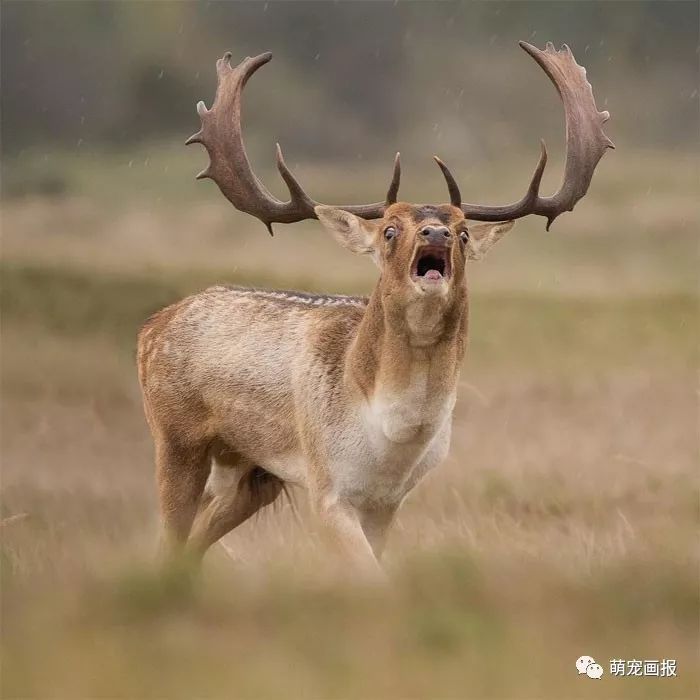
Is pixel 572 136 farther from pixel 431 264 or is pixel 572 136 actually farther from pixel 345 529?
pixel 345 529

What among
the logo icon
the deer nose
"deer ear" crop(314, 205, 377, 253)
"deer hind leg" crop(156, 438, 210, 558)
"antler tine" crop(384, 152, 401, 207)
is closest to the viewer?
the logo icon

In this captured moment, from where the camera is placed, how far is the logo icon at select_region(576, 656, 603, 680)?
5371 mm

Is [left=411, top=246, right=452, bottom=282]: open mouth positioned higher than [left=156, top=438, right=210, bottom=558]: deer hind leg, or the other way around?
[left=411, top=246, right=452, bottom=282]: open mouth

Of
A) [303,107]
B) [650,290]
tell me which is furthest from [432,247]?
[303,107]

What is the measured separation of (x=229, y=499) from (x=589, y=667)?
4553mm

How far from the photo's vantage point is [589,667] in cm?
543

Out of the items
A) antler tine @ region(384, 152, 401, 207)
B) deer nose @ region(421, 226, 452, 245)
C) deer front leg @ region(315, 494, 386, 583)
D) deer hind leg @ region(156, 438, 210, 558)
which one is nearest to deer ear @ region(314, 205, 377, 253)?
antler tine @ region(384, 152, 401, 207)

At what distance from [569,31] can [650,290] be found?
2983 centimetres

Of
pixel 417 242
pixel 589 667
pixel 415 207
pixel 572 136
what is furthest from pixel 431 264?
pixel 589 667

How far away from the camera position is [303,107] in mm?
54500

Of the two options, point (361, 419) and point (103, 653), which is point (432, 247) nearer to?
point (361, 419)

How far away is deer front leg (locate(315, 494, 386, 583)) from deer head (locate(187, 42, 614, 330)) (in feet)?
3.57

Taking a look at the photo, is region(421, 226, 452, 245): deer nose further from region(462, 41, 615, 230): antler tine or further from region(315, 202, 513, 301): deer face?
region(462, 41, 615, 230): antler tine

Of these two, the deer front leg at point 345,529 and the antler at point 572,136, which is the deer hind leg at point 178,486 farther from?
the antler at point 572,136
